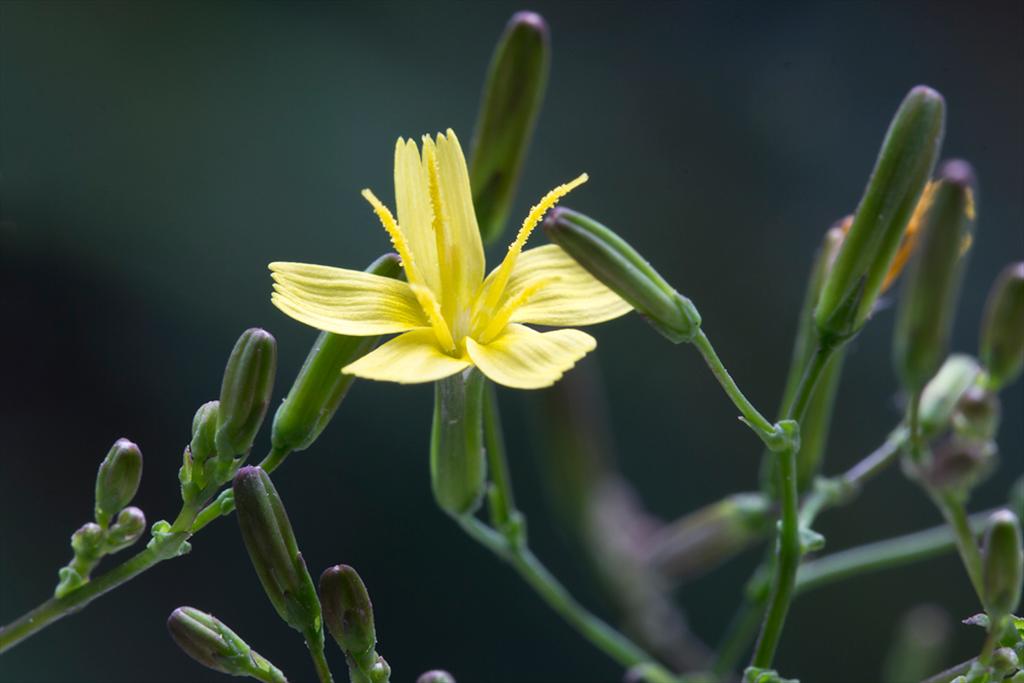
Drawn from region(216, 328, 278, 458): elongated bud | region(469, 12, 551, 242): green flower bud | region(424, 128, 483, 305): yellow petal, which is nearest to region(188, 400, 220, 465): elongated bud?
region(216, 328, 278, 458): elongated bud

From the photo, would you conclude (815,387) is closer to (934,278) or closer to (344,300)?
(934,278)

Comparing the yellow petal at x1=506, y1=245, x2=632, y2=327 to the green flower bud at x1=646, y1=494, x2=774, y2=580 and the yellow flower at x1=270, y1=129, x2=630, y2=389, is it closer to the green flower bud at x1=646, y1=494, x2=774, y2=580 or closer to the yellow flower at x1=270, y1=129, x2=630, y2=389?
the yellow flower at x1=270, y1=129, x2=630, y2=389

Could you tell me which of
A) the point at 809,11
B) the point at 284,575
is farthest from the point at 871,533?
the point at 284,575

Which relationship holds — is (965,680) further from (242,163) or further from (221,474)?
(242,163)

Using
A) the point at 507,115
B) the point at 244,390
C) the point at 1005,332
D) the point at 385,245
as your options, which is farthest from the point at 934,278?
Answer: the point at 385,245

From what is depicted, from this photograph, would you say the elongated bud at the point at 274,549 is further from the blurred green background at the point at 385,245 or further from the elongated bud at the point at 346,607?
the blurred green background at the point at 385,245

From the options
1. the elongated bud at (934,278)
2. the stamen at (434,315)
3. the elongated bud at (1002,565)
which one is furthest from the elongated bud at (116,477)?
the elongated bud at (934,278)
